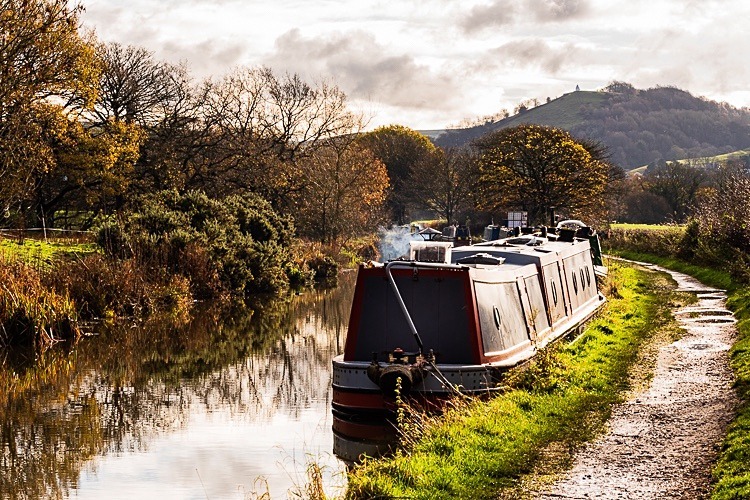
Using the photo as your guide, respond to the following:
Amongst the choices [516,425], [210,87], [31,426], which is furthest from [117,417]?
[210,87]

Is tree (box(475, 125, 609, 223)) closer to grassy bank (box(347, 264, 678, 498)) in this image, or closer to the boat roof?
the boat roof

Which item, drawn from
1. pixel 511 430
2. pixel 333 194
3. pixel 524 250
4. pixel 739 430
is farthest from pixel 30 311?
pixel 333 194

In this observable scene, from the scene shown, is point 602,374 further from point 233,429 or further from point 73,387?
point 73,387

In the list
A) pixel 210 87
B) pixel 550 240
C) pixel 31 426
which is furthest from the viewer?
pixel 210 87

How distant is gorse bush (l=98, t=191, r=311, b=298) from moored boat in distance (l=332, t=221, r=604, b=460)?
15.4 metres

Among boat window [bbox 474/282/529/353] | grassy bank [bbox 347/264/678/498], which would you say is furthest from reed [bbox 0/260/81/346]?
grassy bank [bbox 347/264/678/498]

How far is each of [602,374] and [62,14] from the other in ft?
74.4

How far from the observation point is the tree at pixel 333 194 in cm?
5216

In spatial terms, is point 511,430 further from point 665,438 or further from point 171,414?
point 171,414

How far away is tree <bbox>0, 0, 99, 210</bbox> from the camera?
28766 mm

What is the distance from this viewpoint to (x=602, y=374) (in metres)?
14.6

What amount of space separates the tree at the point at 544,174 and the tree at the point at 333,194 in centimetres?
1110

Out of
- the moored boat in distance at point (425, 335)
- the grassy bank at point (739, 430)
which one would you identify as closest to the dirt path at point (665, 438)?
the grassy bank at point (739, 430)

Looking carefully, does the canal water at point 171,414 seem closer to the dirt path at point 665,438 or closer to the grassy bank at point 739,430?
the dirt path at point 665,438
